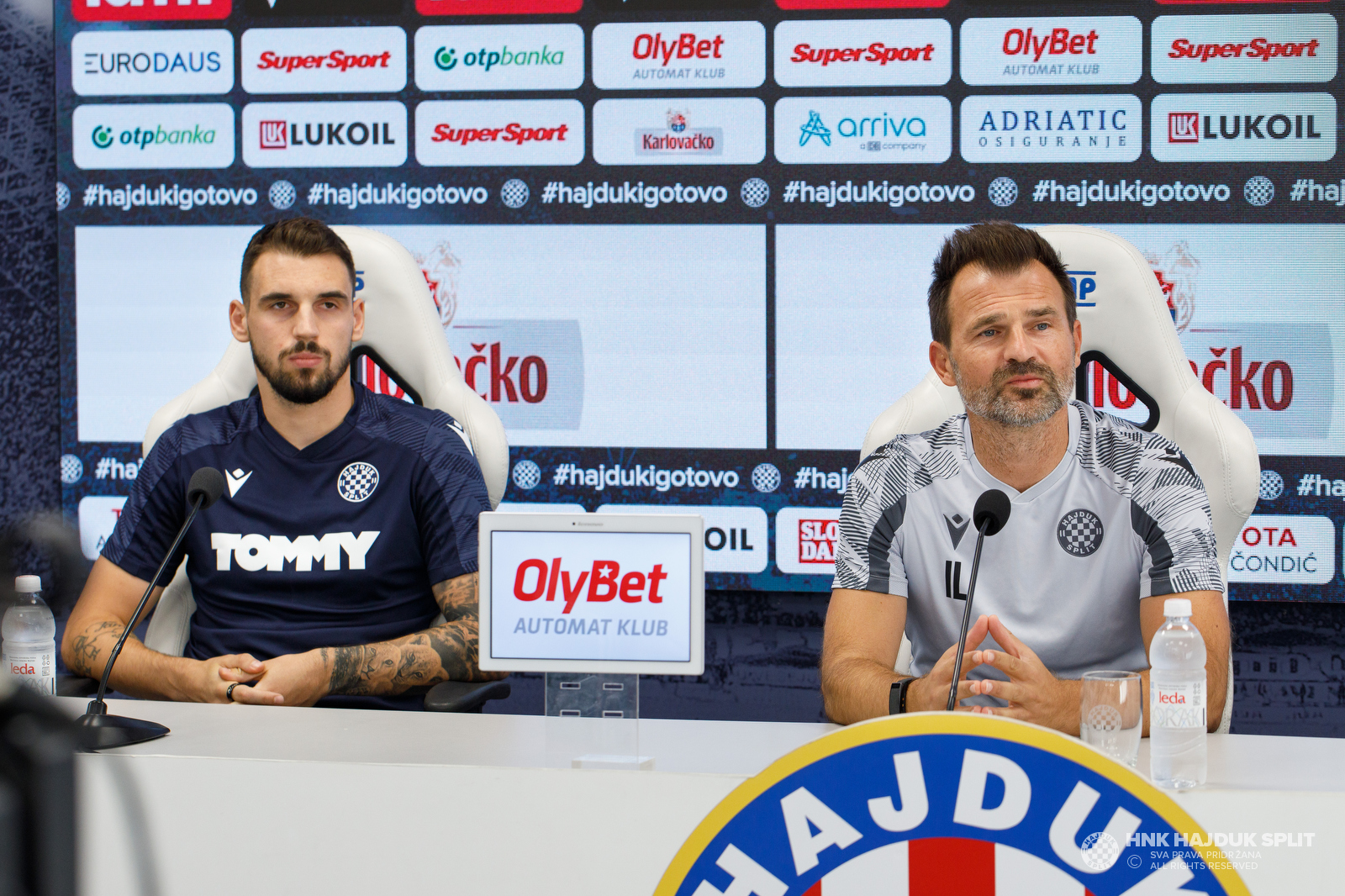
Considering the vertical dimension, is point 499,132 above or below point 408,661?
above

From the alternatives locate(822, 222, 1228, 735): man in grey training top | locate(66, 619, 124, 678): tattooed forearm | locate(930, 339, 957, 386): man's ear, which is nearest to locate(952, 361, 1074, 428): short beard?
locate(822, 222, 1228, 735): man in grey training top

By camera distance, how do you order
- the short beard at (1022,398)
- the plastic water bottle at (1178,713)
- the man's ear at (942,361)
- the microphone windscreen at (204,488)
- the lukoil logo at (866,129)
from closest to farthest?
1. the plastic water bottle at (1178,713)
2. the microphone windscreen at (204,488)
3. the short beard at (1022,398)
4. the man's ear at (942,361)
5. the lukoil logo at (866,129)

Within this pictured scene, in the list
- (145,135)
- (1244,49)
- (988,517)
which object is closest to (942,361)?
(988,517)

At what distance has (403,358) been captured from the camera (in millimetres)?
1946

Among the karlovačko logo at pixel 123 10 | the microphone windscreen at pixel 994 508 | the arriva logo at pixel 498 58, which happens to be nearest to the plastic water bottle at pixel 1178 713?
the microphone windscreen at pixel 994 508

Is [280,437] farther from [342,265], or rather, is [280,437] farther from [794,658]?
[794,658]

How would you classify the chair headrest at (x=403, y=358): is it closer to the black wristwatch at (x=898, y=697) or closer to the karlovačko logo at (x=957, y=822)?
the black wristwatch at (x=898, y=697)

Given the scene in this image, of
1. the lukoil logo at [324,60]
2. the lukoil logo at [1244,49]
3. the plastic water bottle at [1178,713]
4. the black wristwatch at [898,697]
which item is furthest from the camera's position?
the lukoil logo at [324,60]

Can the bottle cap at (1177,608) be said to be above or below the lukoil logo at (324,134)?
below

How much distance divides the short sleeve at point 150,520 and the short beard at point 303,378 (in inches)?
8.3

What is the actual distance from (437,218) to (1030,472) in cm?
172

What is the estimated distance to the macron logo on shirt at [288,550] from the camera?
1.78 metres

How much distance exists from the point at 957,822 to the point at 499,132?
2.21 metres

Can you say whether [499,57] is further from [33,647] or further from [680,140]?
[33,647]
